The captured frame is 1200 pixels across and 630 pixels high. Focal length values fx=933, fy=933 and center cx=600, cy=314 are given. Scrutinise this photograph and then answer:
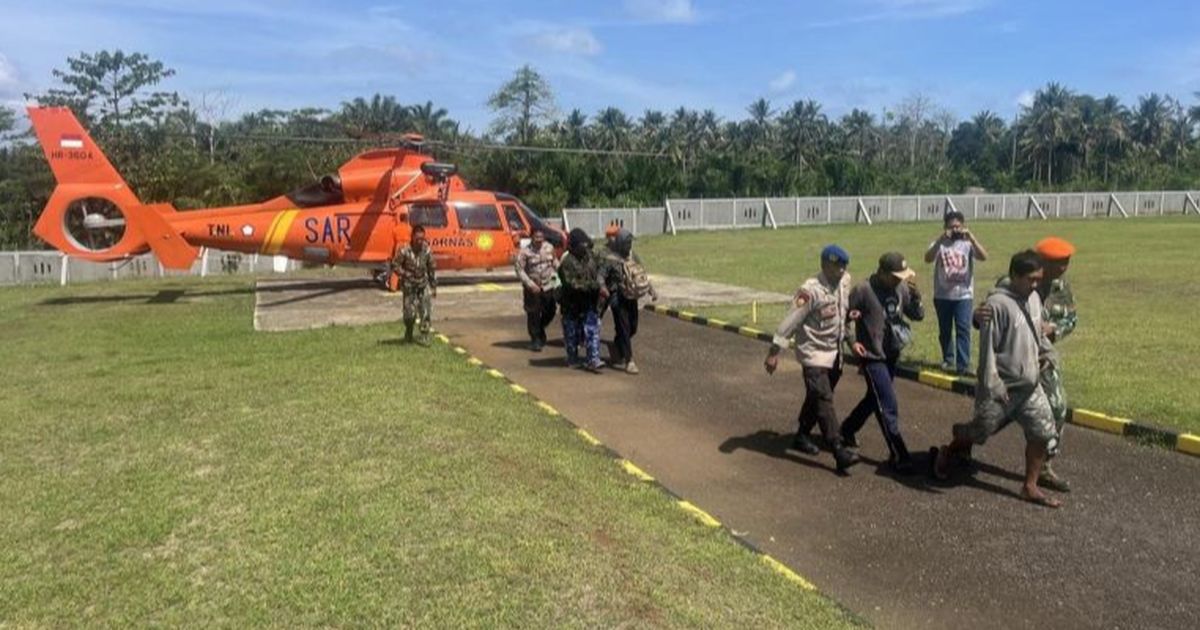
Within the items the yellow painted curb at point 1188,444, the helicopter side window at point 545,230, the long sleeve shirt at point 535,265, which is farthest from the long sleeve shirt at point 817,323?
the helicopter side window at point 545,230

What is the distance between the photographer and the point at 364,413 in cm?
823

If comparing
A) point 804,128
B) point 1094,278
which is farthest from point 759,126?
point 1094,278

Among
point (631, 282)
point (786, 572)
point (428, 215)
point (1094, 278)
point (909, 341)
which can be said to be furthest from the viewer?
point (1094, 278)

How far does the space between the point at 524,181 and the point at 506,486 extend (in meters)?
40.8

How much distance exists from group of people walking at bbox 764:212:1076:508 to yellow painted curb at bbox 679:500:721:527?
130cm

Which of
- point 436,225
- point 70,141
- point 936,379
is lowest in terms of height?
point 936,379

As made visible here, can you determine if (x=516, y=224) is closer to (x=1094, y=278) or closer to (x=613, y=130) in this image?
(x=1094, y=278)

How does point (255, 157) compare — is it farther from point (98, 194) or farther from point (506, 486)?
point (506, 486)

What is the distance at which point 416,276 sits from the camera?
38.9ft

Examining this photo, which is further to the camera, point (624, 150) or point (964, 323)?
point (624, 150)

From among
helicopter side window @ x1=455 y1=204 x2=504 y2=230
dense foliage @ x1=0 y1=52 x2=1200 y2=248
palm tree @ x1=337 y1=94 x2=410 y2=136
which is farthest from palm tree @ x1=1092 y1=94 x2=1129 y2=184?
helicopter side window @ x1=455 y1=204 x2=504 y2=230

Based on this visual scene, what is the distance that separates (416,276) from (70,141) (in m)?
10.3

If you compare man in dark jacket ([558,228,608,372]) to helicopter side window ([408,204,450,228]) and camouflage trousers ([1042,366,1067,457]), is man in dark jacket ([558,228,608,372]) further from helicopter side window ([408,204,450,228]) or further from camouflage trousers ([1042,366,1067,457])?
helicopter side window ([408,204,450,228])

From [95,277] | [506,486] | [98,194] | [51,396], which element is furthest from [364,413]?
[95,277]
